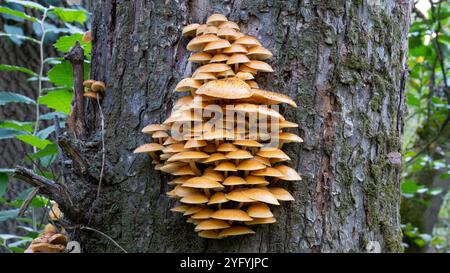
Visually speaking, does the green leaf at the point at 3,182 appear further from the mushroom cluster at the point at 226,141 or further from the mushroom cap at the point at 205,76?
the mushroom cap at the point at 205,76

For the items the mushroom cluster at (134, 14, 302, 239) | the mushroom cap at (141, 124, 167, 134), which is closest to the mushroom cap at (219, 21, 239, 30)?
the mushroom cluster at (134, 14, 302, 239)

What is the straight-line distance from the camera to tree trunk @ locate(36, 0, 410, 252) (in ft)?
8.23

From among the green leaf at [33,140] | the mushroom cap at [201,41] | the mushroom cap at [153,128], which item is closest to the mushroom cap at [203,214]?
the mushroom cap at [153,128]

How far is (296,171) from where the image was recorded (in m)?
2.49

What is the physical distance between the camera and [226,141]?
2361 mm

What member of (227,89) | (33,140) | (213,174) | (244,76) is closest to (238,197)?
(213,174)

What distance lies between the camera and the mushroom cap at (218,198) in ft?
7.41

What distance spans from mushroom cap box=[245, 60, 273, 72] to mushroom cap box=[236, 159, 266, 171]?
0.52 meters

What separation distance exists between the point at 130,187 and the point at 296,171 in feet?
3.25

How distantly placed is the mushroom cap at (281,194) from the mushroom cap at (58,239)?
133cm

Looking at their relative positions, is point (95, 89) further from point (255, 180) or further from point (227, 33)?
point (255, 180)

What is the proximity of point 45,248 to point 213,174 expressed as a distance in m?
1.18
